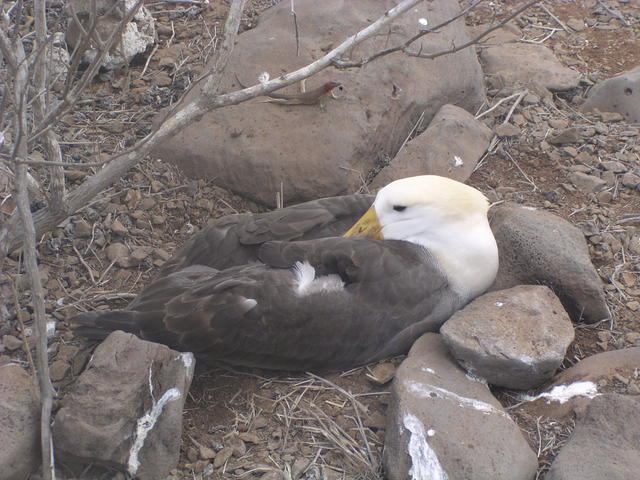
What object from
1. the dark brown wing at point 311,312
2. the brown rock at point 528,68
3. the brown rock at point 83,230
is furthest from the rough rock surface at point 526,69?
the brown rock at point 83,230

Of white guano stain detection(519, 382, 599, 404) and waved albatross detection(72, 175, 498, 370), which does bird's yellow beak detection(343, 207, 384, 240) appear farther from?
white guano stain detection(519, 382, 599, 404)

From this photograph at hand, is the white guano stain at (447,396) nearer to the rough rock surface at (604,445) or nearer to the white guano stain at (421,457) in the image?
the white guano stain at (421,457)

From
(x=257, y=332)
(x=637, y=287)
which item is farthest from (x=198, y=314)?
(x=637, y=287)

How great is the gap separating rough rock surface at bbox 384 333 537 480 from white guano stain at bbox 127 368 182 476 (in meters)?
0.96

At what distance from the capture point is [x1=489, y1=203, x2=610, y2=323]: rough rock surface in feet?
14.1

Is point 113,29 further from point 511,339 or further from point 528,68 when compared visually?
point 511,339

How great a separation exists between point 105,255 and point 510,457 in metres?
2.81

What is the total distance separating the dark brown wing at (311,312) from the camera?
4051 millimetres

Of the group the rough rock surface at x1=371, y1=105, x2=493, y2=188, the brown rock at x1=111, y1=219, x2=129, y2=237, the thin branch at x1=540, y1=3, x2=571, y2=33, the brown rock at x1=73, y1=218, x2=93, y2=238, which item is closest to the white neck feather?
the rough rock surface at x1=371, y1=105, x2=493, y2=188

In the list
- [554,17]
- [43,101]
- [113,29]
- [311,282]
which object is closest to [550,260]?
[311,282]

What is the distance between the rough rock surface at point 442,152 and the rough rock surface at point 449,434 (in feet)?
6.32

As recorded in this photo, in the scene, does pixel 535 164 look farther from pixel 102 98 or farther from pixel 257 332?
pixel 102 98

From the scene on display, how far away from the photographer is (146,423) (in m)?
3.62

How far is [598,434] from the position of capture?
3.27m
